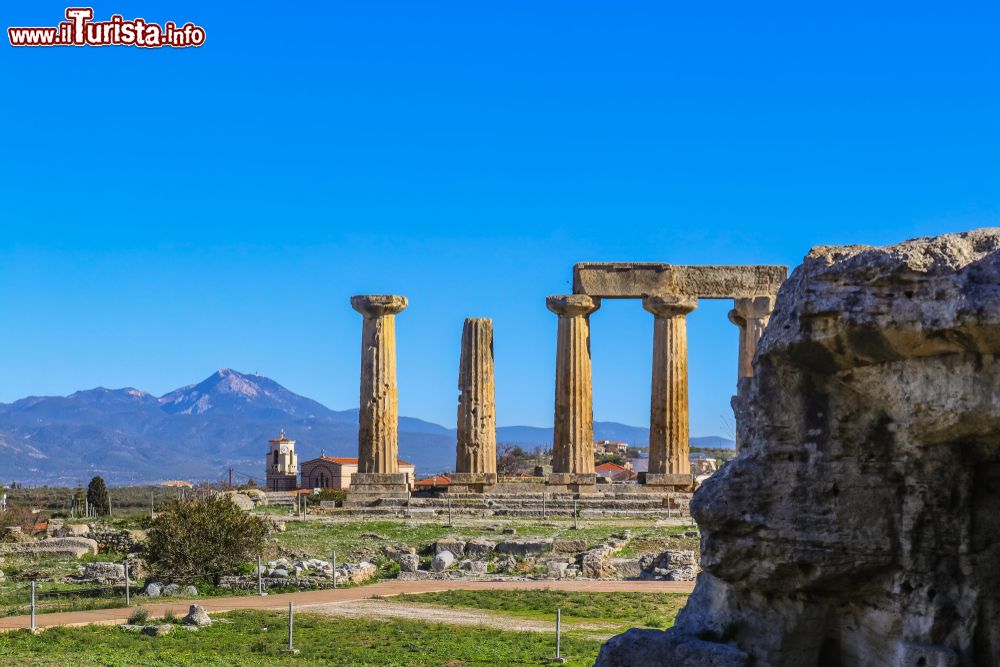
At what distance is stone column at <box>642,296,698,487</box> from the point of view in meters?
46.0

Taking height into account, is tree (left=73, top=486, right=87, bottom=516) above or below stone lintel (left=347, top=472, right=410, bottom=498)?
below

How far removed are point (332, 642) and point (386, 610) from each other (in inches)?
162

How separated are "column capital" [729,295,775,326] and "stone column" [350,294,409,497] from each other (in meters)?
11.3

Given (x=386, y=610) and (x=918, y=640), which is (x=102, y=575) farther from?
(x=918, y=640)

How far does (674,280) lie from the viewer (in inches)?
1810

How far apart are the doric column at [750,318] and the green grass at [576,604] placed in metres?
19.0

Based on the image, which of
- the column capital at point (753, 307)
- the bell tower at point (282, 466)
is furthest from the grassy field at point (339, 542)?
the bell tower at point (282, 466)

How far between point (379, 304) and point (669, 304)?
9.79m

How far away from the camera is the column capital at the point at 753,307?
45.2 m

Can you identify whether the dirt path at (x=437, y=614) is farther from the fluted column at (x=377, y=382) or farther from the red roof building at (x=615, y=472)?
the red roof building at (x=615, y=472)

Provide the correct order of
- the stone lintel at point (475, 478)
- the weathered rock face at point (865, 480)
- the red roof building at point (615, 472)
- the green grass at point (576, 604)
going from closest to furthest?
the weathered rock face at point (865, 480), the green grass at point (576, 604), the stone lintel at point (475, 478), the red roof building at point (615, 472)

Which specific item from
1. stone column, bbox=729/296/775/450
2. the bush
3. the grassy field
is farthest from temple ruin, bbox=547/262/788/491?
the bush

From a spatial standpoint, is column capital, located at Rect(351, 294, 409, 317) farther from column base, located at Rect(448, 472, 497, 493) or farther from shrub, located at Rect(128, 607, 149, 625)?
shrub, located at Rect(128, 607, 149, 625)

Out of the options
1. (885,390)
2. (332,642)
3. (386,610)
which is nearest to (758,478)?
(885,390)
